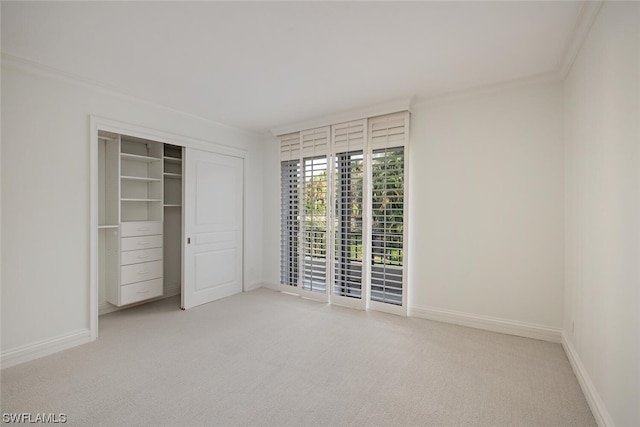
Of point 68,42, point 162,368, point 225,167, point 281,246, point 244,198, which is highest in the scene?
point 68,42

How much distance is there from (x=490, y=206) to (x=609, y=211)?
1424 mm

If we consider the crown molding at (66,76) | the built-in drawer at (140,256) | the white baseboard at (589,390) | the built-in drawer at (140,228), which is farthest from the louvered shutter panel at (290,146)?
the white baseboard at (589,390)

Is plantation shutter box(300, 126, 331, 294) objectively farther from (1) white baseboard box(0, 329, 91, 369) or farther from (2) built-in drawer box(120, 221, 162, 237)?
(1) white baseboard box(0, 329, 91, 369)

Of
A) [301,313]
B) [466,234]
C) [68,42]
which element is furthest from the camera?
[301,313]

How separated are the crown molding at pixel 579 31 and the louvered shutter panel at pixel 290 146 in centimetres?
310

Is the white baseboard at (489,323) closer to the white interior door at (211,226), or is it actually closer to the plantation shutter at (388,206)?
the plantation shutter at (388,206)

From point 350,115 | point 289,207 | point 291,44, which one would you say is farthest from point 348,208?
point 291,44

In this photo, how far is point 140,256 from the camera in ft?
12.1

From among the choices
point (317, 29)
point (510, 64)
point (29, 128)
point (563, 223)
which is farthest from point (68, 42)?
point (563, 223)

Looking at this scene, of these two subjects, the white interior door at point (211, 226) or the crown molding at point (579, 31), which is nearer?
the crown molding at point (579, 31)

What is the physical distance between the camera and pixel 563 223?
2746 millimetres

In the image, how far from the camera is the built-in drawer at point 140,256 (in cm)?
351

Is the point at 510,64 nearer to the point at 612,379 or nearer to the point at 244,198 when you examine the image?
the point at 612,379

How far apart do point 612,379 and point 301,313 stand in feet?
9.06
